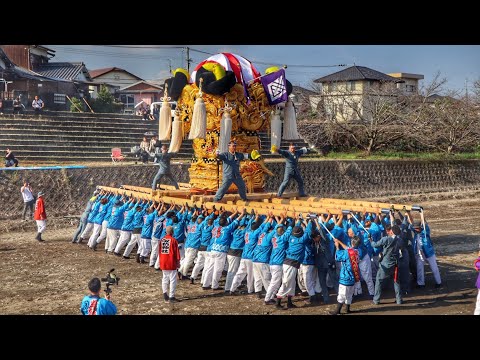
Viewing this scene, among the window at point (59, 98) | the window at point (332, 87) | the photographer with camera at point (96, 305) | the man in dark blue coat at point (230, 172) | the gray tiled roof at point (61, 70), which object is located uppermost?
the gray tiled roof at point (61, 70)

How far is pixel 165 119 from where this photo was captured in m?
14.0

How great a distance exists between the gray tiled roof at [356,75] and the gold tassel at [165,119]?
1421cm

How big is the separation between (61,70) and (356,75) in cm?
1301

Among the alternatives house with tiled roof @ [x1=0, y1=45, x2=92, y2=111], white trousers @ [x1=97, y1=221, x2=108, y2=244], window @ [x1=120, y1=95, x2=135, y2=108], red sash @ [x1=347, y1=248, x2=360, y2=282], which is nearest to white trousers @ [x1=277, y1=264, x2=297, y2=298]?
red sash @ [x1=347, y1=248, x2=360, y2=282]

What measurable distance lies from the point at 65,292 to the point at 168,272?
6.50 ft

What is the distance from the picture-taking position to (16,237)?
579 inches

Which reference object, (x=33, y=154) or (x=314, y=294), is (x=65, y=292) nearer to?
(x=314, y=294)

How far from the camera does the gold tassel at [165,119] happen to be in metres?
13.8

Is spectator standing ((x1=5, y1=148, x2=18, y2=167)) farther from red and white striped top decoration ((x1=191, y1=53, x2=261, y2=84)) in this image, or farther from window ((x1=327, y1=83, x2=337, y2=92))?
window ((x1=327, y1=83, x2=337, y2=92))

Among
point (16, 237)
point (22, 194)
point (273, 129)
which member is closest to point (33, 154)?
point (22, 194)

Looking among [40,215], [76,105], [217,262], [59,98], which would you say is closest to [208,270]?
[217,262]

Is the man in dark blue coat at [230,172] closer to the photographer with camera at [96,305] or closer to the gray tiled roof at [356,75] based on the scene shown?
the photographer with camera at [96,305]

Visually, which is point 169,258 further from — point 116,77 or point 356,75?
point 116,77

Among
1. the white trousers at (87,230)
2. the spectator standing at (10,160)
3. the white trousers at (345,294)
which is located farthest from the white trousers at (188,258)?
the spectator standing at (10,160)
